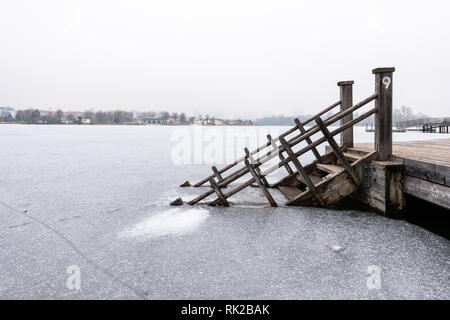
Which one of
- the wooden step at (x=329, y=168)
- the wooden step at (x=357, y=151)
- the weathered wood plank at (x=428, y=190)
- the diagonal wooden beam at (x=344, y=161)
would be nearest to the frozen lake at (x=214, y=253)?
the weathered wood plank at (x=428, y=190)

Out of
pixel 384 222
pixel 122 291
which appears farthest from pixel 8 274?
pixel 384 222

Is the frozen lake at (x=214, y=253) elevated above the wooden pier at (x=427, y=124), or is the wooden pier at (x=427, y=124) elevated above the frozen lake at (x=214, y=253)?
the wooden pier at (x=427, y=124)

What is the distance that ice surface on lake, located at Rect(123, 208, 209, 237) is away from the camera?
212 inches

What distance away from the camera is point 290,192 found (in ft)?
26.3

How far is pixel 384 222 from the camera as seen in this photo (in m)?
5.58

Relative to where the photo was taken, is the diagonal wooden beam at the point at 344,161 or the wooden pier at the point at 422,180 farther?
the diagonal wooden beam at the point at 344,161

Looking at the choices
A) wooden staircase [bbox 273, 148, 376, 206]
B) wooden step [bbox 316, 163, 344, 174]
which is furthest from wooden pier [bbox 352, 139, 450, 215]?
wooden step [bbox 316, 163, 344, 174]

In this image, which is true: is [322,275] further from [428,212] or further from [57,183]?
[57,183]

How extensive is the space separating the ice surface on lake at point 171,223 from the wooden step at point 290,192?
90.5 inches

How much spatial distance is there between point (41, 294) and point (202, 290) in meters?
1.87

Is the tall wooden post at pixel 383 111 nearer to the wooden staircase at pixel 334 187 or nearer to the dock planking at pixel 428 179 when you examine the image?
the wooden staircase at pixel 334 187

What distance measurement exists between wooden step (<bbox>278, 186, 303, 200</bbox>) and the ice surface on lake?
2.30 meters

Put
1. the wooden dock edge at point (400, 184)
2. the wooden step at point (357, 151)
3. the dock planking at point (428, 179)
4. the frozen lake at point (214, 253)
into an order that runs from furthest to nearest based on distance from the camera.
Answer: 1. the wooden step at point (357, 151)
2. the wooden dock edge at point (400, 184)
3. the dock planking at point (428, 179)
4. the frozen lake at point (214, 253)

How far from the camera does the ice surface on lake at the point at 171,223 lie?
212 inches
